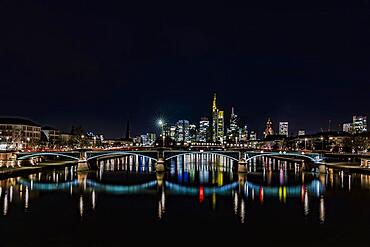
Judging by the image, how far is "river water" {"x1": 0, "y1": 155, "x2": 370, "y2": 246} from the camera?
28.8 meters

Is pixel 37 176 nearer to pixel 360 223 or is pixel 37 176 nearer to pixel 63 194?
pixel 63 194

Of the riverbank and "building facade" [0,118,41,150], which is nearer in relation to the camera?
the riverbank

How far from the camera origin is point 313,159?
254 ft

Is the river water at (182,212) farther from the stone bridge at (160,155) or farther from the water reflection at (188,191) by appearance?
the stone bridge at (160,155)

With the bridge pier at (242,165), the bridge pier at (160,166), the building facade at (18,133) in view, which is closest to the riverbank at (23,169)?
the bridge pier at (160,166)

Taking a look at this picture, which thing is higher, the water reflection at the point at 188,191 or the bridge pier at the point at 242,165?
the bridge pier at the point at 242,165

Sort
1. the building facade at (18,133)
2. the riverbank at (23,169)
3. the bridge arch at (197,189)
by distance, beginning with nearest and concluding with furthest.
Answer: the bridge arch at (197,189) → the riverbank at (23,169) → the building facade at (18,133)

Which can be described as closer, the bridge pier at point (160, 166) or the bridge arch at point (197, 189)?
the bridge arch at point (197, 189)

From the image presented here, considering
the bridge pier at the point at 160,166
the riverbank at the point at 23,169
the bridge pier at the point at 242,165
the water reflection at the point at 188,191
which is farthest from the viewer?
the bridge pier at the point at 160,166

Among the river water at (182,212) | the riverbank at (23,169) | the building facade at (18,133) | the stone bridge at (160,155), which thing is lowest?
the river water at (182,212)

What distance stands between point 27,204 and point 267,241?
24892mm

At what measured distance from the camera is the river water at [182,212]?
28758mm

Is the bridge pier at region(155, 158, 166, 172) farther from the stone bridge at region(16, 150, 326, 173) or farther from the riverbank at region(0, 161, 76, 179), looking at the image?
the riverbank at region(0, 161, 76, 179)

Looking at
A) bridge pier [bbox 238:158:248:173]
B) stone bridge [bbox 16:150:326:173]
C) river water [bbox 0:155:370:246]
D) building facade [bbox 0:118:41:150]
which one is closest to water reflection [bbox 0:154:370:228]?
river water [bbox 0:155:370:246]
